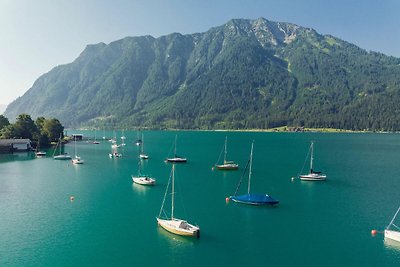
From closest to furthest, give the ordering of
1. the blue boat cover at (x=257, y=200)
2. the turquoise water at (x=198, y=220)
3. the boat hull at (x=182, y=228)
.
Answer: the turquoise water at (x=198, y=220) < the boat hull at (x=182, y=228) < the blue boat cover at (x=257, y=200)

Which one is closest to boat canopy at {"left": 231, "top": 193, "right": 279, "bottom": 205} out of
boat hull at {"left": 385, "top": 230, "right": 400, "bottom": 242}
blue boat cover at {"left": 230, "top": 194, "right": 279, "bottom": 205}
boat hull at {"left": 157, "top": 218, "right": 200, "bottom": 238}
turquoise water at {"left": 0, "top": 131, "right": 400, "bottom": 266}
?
blue boat cover at {"left": 230, "top": 194, "right": 279, "bottom": 205}

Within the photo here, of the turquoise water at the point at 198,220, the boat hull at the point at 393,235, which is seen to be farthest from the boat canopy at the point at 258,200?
the boat hull at the point at 393,235

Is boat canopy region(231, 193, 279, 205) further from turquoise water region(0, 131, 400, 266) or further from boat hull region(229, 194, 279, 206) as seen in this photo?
turquoise water region(0, 131, 400, 266)

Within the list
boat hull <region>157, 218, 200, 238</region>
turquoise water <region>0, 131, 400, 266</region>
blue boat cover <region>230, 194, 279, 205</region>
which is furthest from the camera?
blue boat cover <region>230, 194, 279, 205</region>

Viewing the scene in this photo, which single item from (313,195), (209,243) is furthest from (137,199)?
(313,195)

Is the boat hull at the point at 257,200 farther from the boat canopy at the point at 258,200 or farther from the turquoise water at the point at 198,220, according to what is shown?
the turquoise water at the point at 198,220

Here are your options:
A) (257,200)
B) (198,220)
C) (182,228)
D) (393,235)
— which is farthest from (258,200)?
(393,235)

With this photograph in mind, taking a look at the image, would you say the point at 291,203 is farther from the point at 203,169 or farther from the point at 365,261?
the point at 203,169

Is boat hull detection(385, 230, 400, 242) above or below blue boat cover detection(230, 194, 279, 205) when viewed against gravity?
below
